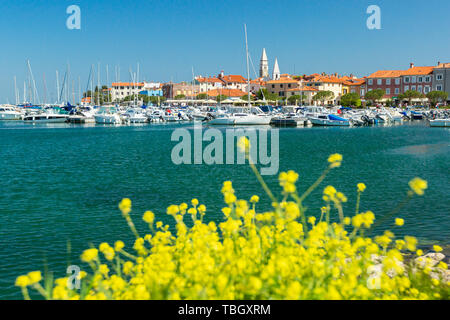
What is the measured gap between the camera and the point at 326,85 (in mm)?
137000

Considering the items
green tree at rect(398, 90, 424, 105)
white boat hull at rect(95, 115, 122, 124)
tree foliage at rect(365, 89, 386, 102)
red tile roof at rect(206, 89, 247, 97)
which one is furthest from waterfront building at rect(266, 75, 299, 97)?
white boat hull at rect(95, 115, 122, 124)

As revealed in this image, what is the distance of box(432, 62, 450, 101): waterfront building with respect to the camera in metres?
112

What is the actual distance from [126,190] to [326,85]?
12640 cm

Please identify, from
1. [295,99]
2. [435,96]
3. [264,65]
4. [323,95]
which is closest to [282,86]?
[295,99]

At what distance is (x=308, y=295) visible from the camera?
4.21 m

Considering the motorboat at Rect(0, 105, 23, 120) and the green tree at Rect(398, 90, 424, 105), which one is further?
the green tree at Rect(398, 90, 424, 105)

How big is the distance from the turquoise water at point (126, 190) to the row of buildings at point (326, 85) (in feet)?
231

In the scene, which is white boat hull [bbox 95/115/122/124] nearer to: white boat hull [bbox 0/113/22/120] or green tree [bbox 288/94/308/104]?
white boat hull [bbox 0/113/22/120]

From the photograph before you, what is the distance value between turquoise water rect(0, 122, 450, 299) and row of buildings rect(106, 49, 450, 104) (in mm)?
70284

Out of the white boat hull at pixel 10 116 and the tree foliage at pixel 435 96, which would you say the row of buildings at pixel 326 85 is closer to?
the tree foliage at pixel 435 96

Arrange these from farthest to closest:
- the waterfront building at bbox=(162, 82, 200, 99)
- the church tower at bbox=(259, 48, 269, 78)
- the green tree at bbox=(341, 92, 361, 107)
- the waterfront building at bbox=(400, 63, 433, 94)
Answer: the church tower at bbox=(259, 48, 269, 78) < the waterfront building at bbox=(162, 82, 200, 99) < the waterfront building at bbox=(400, 63, 433, 94) < the green tree at bbox=(341, 92, 361, 107)

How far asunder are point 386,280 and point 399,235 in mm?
7616

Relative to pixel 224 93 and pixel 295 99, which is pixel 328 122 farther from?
pixel 224 93

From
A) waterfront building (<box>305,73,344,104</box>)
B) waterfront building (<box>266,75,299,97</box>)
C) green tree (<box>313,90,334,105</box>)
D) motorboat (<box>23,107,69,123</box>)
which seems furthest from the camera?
waterfront building (<box>266,75,299,97</box>)
